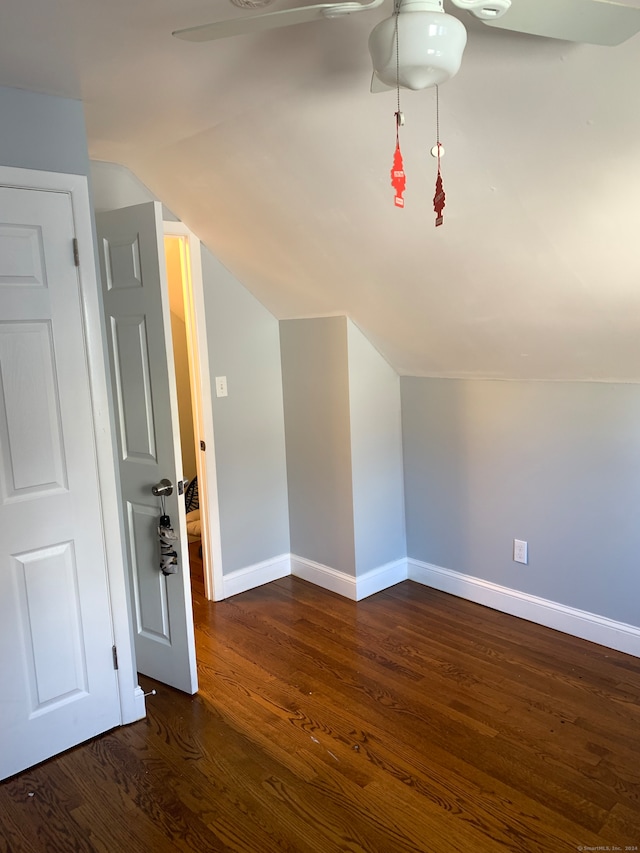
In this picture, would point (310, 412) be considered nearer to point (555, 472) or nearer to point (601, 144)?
point (555, 472)

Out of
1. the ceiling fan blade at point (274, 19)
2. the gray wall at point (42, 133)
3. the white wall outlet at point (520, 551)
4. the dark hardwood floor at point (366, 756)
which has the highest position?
the gray wall at point (42, 133)

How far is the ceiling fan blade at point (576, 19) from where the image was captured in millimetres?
1227

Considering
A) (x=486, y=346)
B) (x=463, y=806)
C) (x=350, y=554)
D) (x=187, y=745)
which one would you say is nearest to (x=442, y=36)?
(x=486, y=346)

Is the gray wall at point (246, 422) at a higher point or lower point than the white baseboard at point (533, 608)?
higher

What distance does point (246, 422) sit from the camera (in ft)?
11.9

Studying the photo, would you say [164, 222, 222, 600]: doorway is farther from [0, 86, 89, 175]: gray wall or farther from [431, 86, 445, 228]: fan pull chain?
[431, 86, 445, 228]: fan pull chain

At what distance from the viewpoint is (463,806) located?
201cm

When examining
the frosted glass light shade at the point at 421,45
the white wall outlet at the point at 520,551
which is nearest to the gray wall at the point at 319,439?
the white wall outlet at the point at 520,551

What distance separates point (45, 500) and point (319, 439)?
165 centimetres

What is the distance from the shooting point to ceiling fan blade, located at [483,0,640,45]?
1.23 metres

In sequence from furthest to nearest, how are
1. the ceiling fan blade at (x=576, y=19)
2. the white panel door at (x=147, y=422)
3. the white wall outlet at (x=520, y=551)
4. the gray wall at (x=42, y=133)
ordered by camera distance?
the white wall outlet at (x=520, y=551)
the white panel door at (x=147, y=422)
the gray wall at (x=42, y=133)
the ceiling fan blade at (x=576, y=19)

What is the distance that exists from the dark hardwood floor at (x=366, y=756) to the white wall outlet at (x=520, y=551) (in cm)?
30

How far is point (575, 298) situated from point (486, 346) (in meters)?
0.60

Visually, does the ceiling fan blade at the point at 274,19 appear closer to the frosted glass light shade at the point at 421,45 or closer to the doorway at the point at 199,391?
the frosted glass light shade at the point at 421,45
